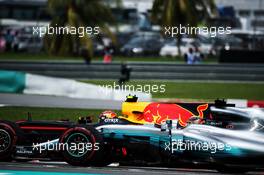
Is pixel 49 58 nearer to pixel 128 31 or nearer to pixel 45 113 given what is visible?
pixel 128 31

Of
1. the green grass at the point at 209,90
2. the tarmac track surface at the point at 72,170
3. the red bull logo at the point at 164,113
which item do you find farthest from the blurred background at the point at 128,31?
the tarmac track surface at the point at 72,170

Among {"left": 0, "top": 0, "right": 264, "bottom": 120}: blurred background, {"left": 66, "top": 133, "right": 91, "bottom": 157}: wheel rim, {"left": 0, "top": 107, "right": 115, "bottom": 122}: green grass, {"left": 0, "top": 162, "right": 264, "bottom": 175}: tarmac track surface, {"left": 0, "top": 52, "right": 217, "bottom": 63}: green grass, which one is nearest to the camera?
{"left": 0, "top": 162, "right": 264, "bottom": 175}: tarmac track surface

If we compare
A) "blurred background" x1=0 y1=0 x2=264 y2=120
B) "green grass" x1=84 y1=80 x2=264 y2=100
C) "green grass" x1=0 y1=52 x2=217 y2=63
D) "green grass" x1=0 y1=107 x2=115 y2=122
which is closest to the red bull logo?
"blurred background" x1=0 y1=0 x2=264 y2=120

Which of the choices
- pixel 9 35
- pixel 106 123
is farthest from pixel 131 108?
pixel 9 35

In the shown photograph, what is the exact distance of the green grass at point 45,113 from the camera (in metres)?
16.8

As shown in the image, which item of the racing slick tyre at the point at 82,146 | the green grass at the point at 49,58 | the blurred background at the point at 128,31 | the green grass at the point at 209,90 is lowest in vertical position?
the racing slick tyre at the point at 82,146

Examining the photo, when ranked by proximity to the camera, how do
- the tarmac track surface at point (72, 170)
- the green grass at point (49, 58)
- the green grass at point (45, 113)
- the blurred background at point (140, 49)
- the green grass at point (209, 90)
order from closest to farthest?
the tarmac track surface at point (72, 170) < the green grass at point (45, 113) < the green grass at point (209, 90) < the blurred background at point (140, 49) < the green grass at point (49, 58)

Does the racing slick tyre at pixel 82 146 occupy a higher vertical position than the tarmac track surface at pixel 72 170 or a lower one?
higher

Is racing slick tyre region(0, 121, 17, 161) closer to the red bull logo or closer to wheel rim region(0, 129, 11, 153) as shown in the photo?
wheel rim region(0, 129, 11, 153)

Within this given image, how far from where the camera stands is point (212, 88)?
78.9ft

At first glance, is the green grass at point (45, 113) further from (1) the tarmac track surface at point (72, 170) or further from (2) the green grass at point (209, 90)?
(1) the tarmac track surface at point (72, 170)

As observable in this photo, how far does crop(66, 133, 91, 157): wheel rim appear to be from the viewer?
1096 cm

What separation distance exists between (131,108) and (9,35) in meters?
28.7

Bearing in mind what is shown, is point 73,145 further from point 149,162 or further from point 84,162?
point 149,162
